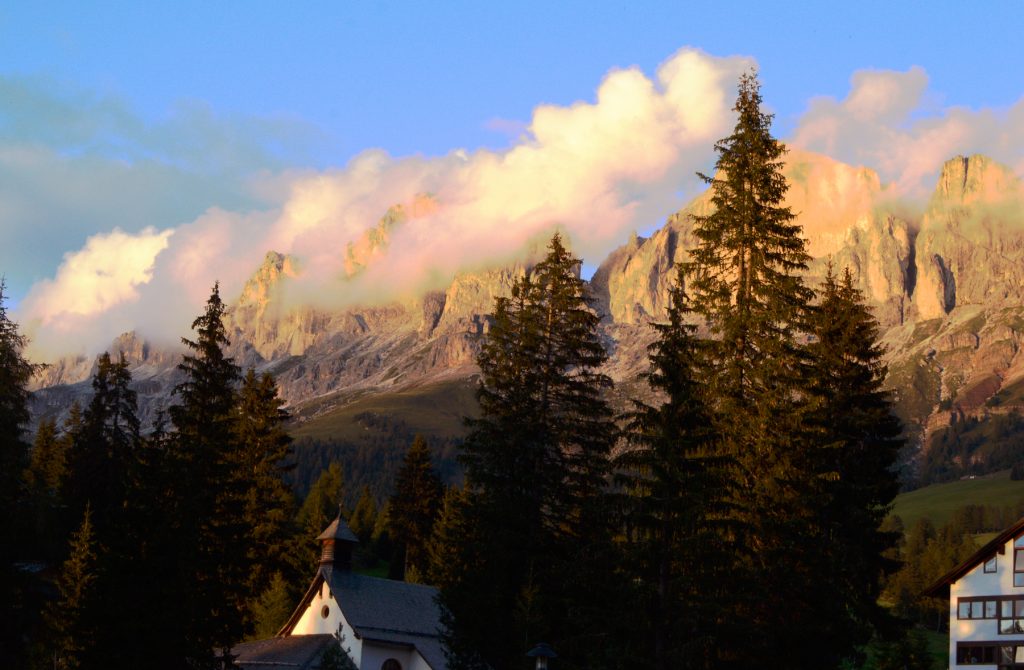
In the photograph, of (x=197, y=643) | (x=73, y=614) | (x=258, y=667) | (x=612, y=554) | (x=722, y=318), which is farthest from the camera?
(x=258, y=667)

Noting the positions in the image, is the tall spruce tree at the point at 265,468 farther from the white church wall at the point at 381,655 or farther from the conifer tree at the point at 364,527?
the conifer tree at the point at 364,527

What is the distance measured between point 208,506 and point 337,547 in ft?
96.6

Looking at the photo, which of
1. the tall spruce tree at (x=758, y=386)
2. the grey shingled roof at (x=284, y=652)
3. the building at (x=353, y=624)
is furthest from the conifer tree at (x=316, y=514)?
the tall spruce tree at (x=758, y=386)

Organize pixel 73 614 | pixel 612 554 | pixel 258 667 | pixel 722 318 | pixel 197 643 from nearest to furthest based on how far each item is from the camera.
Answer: pixel 612 554 → pixel 722 318 → pixel 197 643 → pixel 73 614 → pixel 258 667

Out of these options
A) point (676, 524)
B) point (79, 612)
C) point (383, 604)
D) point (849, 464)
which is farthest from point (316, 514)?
point (676, 524)

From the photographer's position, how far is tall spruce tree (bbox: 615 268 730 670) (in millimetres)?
35250

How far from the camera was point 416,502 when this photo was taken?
350 ft

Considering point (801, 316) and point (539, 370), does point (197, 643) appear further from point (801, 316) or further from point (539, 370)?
point (801, 316)

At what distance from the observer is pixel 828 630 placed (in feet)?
126

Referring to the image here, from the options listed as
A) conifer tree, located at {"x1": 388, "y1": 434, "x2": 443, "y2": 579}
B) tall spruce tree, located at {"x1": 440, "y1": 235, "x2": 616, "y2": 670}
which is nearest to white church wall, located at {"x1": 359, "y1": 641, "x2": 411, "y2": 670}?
tall spruce tree, located at {"x1": 440, "y1": 235, "x2": 616, "y2": 670}

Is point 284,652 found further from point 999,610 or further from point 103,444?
point 999,610

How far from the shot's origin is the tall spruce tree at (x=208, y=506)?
146ft

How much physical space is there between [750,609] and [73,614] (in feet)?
100.0

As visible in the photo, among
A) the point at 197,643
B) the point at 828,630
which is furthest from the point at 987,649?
the point at 197,643
